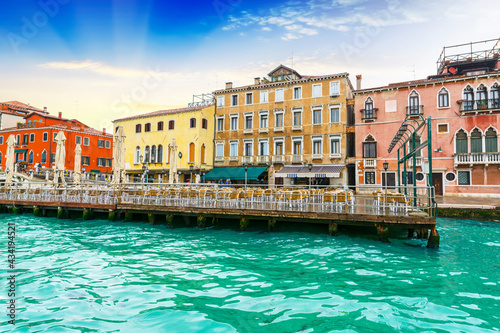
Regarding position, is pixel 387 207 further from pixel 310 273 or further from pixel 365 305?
pixel 365 305

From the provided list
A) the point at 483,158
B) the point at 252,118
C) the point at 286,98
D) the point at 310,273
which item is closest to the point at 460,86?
the point at 483,158

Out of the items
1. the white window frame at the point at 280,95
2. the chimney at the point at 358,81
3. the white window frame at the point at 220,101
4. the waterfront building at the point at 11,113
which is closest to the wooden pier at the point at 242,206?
the white window frame at the point at 280,95

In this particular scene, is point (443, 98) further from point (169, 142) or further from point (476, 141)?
point (169, 142)

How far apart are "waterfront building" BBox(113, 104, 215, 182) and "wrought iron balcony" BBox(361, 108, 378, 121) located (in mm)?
17257

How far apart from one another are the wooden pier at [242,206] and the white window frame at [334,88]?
17559 mm

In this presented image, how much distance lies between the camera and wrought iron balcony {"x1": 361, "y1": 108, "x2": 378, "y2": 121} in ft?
101

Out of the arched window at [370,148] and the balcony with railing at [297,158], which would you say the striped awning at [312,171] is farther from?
the arched window at [370,148]

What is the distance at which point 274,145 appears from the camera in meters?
34.6

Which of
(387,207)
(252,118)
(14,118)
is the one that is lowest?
(387,207)

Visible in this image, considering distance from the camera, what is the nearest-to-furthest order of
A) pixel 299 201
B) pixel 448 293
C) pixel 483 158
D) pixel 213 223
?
pixel 448 293
pixel 299 201
pixel 213 223
pixel 483 158

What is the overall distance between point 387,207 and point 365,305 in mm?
6433

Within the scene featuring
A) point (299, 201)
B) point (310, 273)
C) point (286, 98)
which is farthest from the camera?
point (286, 98)

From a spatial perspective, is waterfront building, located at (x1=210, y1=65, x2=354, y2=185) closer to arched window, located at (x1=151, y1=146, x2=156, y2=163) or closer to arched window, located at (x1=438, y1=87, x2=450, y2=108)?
arched window, located at (x1=151, y1=146, x2=156, y2=163)

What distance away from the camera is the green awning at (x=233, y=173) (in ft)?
110
